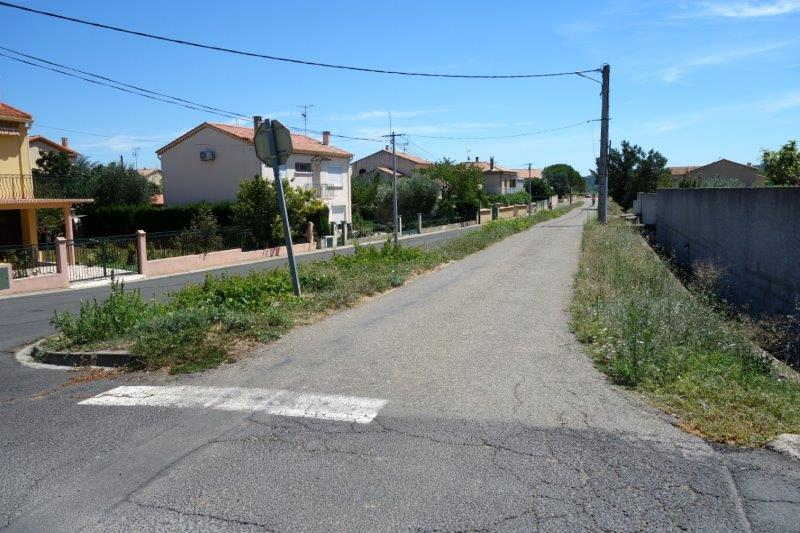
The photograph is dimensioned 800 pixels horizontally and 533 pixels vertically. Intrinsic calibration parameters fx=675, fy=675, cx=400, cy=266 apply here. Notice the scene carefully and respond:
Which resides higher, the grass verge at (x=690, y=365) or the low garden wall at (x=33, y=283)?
the grass verge at (x=690, y=365)

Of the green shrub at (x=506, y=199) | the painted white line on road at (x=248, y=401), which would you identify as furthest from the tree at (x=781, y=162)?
the green shrub at (x=506, y=199)

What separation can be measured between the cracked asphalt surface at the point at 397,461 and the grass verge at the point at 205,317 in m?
0.62

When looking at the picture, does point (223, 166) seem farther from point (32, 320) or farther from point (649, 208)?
point (32, 320)

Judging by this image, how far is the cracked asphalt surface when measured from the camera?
12.2 feet

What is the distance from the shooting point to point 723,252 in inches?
589

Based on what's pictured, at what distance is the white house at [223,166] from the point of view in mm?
39541

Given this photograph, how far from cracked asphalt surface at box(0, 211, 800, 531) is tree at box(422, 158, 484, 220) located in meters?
52.9

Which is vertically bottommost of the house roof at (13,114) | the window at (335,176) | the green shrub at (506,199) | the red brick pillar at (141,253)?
the red brick pillar at (141,253)

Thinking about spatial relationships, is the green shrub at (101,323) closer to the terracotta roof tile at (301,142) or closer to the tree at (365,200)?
the terracotta roof tile at (301,142)

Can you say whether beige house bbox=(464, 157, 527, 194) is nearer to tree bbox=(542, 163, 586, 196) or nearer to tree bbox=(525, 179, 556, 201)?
tree bbox=(525, 179, 556, 201)

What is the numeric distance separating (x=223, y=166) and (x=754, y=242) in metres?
33.2

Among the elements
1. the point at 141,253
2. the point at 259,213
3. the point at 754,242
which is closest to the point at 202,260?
the point at 141,253

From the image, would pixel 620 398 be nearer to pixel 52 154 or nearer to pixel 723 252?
pixel 723 252

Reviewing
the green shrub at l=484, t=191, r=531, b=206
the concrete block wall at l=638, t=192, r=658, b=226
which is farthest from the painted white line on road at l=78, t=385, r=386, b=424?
the green shrub at l=484, t=191, r=531, b=206
